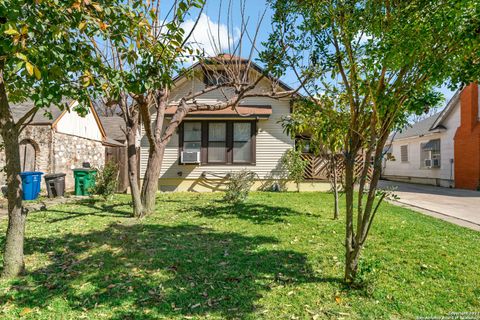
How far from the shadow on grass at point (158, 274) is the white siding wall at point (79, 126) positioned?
977 cm

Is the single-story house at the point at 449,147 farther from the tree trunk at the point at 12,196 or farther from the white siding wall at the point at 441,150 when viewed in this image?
the tree trunk at the point at 12,196

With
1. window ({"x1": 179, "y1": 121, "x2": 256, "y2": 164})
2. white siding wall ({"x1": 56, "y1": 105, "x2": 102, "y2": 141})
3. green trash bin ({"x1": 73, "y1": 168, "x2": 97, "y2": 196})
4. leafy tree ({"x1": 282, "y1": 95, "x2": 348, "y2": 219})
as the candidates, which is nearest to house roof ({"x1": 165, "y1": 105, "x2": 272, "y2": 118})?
window ({"x1": 179, "y1": 121, "x2": 256, "y2": 164})

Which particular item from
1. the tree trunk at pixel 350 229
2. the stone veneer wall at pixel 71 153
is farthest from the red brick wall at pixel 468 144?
the stone veneer wall at pixel 71 153

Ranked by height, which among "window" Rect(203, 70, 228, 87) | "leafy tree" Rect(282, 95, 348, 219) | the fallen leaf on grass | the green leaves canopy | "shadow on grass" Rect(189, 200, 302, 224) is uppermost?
"window" Rect(203, 70, 228, 87)

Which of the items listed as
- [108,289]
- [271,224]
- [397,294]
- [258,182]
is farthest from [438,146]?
[108,289]

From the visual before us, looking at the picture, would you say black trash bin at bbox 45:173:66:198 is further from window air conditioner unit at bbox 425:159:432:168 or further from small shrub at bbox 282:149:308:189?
window air conditioner unit at bbox 425:159:432:168

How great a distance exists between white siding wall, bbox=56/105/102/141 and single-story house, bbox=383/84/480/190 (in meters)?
14.8

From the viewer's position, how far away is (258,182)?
12.7 metres

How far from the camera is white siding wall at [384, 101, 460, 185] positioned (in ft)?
50.4

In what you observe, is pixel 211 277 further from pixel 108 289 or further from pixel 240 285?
pixel 108 289

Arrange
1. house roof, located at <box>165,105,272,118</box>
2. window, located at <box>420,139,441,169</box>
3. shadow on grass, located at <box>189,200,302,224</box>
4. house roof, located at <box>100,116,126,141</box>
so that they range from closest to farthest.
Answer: shadow on grass, located at <box>189,200,302,224</box> → house roof, located at <box>165,105,272,118</box> → window, located at <box>420,139,441,169</box> → house roof, located at <box>100,116,126,141</box>

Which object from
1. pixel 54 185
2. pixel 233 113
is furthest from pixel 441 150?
pixel 54 185

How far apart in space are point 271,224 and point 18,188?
177 inches

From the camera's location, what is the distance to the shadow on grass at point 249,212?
688 cm
